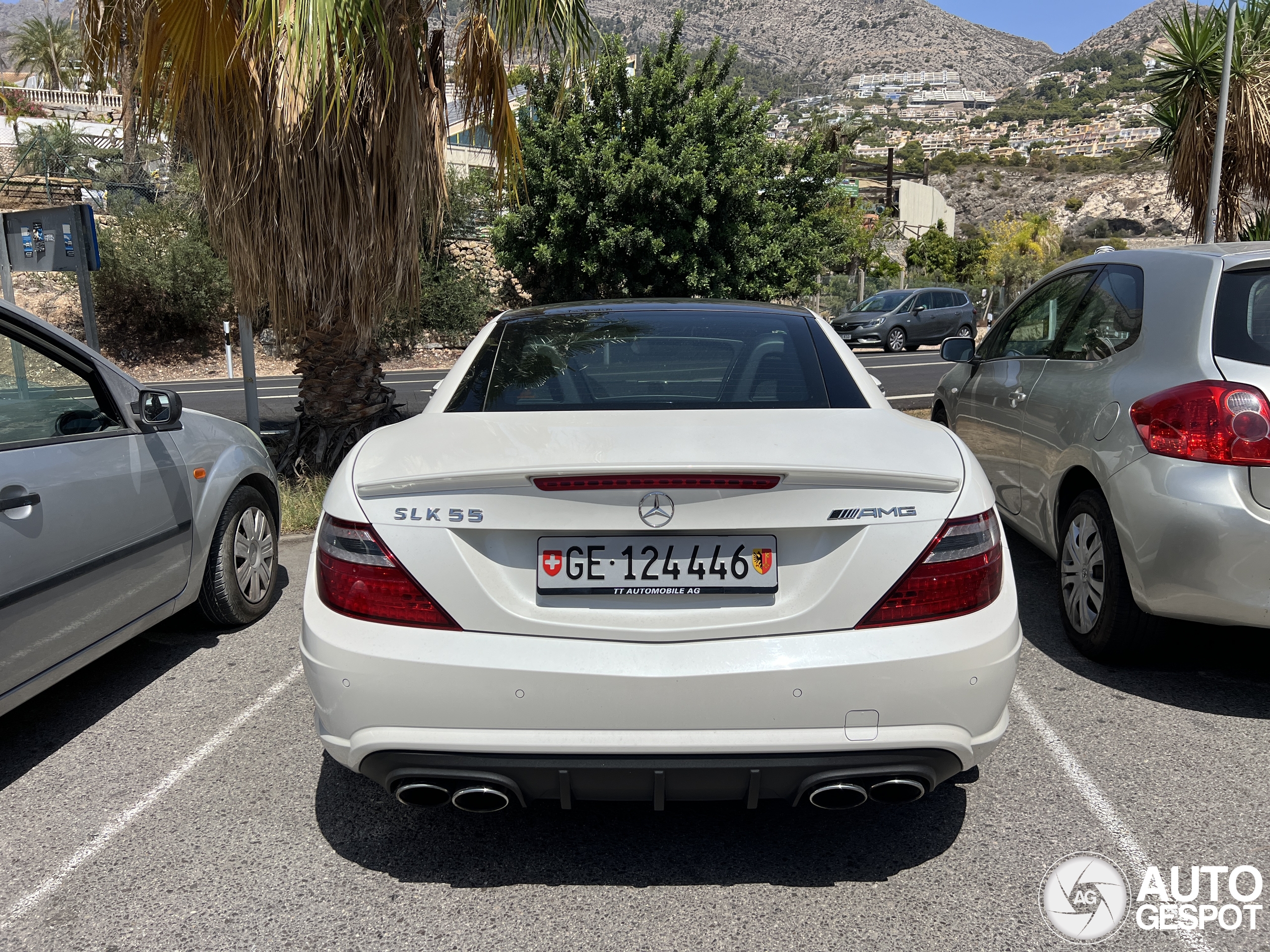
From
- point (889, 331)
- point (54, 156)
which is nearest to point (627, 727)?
point (889, 331)

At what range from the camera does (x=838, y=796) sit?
2.34 m

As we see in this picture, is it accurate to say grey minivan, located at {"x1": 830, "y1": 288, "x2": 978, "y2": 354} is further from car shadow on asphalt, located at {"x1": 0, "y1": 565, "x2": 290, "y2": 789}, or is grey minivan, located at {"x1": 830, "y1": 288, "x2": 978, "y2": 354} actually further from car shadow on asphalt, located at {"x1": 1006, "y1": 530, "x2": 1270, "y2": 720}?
car shadow on asphalt, located at {"x1": 0, "y1": 565, "x2": 290, "y2": 789}

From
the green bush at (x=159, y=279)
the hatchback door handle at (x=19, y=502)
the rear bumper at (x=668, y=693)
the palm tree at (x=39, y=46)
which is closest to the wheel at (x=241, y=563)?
the hatchback door handle at (x=19, y=502)

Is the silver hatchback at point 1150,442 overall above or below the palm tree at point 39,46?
below

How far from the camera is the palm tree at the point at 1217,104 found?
13.1 m

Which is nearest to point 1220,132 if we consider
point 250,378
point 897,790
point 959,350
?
point 959,350

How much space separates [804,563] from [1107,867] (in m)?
1.27

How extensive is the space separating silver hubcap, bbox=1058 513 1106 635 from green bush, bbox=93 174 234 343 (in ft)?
77.0

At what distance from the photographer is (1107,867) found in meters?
2.64

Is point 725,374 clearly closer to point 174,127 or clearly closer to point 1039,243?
point 174,127

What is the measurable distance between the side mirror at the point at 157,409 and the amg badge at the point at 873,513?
9.33ft

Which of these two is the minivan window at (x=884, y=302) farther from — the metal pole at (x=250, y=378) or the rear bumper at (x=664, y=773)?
the rear bumper at (x=664, y=773)

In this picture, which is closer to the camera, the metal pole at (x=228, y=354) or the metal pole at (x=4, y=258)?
the metal pole at (x=4, y=258)

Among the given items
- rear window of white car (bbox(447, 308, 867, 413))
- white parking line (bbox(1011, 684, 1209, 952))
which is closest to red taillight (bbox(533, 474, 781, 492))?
rear window of white car (bbox(447, 308, 867, 413))
